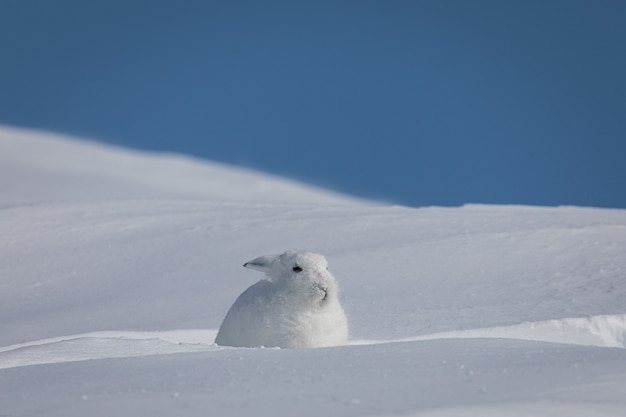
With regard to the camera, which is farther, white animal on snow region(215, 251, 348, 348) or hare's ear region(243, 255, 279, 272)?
hare's ear region(243, 255, 279, 272)

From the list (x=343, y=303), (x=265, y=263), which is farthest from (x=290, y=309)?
(x=343, y=303)

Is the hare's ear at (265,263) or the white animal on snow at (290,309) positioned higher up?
the hare's ear at (265,263)

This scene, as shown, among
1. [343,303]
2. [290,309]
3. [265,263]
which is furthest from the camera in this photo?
[343,303]

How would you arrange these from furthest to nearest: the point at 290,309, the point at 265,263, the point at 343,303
A: the point at 343,303
the point at 265,263
the point at 290,309

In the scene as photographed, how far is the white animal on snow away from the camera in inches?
236

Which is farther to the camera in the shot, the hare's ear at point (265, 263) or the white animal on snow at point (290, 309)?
the hare's ear at point (265, 263)

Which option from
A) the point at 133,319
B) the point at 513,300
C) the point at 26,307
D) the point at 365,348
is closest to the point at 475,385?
the point at 365,348

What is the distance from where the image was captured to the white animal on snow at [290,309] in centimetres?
598

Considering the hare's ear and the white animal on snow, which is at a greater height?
the hare's ear

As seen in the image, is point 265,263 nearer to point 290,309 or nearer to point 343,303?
point 290,309

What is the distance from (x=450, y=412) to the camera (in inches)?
132

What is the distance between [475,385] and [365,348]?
95 centimetres

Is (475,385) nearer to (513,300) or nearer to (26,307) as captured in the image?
(513,300)

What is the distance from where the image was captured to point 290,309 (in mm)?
6031
